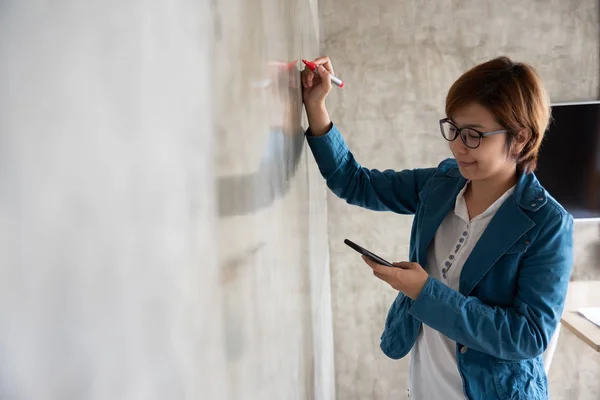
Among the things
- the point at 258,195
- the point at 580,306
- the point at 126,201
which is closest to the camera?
the point at 126,201

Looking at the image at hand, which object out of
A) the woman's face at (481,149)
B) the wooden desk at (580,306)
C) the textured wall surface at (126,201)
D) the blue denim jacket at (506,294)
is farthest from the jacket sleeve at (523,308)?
the wooden desk at (580,306)

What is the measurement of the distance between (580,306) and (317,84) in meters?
1.50

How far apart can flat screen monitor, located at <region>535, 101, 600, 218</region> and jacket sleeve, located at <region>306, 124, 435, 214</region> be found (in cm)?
114

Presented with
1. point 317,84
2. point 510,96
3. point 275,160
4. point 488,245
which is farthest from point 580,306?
point 275,160

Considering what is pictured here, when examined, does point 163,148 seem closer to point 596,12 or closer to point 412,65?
point 412,65

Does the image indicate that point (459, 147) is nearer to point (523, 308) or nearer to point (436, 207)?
point (436, 207)

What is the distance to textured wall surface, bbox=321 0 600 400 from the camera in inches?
77.2

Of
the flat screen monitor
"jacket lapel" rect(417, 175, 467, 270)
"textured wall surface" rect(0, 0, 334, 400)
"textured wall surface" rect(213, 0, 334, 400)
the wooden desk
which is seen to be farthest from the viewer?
the flat screen monitor

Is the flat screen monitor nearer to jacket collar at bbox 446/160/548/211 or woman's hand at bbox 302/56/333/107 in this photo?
jacket collar at bbox 446/160/548/211

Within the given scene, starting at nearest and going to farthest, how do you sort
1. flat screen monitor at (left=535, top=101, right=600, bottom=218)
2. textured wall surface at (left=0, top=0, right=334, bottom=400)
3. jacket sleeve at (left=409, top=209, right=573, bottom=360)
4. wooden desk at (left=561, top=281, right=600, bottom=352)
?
textured wall surface at (left=0, top=0, right=334, bottom=400)
jacket sleeve at (left=409, top=209, right=573, bottom=360)
wooden desk at (left=561, top=281, right=600, bottom=352)
flat screen monitor at (left=535, top=101, right=600, bottom=218)

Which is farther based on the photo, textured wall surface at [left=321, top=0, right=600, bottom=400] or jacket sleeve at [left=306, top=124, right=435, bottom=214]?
textured wall surface at [left=321, top=0, right=600, bottom=400]

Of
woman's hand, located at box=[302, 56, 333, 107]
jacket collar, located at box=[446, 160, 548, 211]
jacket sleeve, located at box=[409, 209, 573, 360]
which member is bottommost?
jacket sleeve, located at box=[409, 209, 573, 360]

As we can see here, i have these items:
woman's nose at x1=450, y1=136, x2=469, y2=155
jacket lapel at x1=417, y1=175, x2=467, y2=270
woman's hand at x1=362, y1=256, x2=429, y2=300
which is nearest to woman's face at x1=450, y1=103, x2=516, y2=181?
woman's nose at x1=450, y1=136, x2=469, y2=155

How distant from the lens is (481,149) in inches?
31.9
